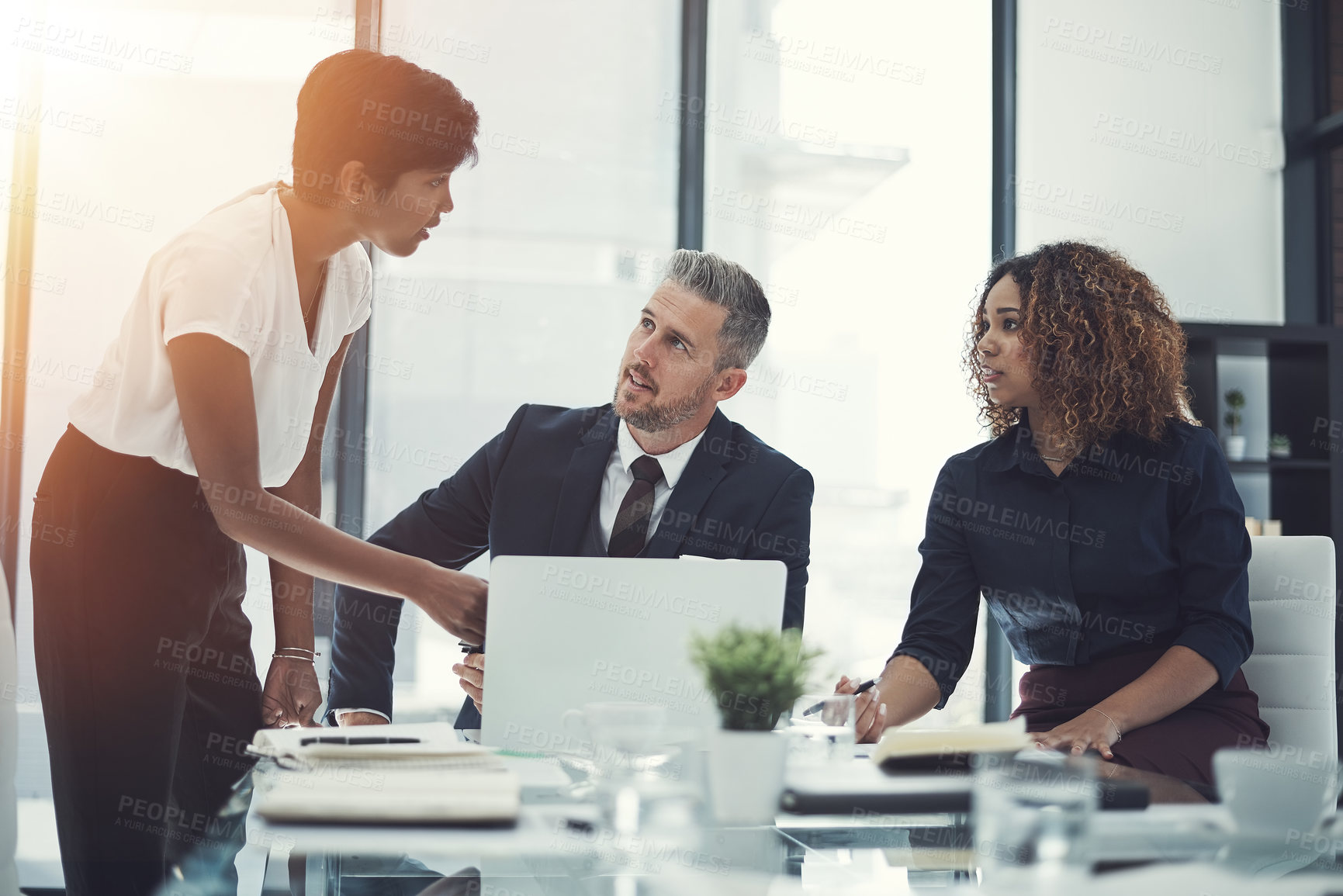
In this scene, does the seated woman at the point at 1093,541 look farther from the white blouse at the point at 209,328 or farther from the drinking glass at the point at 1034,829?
the white blouse at the point at 209,328

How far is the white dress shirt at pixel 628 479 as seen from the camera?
2.09 meters

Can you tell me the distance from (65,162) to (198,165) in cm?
40

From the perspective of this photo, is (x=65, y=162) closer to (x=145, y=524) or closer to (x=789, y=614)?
(x=145, y=524)

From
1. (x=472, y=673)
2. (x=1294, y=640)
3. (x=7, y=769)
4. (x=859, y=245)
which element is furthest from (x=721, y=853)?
(x=859, y=245)

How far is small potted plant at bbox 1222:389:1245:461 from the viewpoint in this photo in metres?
3.82

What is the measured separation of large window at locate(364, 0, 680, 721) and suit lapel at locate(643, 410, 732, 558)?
178 cm

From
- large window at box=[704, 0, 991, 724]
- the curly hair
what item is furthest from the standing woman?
large window at box=[704, 0, 991, 724]

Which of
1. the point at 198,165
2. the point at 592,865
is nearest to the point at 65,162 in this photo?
the point at 198,165

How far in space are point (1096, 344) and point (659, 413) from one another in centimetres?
91

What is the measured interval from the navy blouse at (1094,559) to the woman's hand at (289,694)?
1.10 metres

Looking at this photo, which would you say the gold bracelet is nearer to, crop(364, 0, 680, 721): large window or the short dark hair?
the short dark hair

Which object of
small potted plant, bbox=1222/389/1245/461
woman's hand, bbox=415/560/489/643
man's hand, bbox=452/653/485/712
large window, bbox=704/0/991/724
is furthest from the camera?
large window, bbox=704/0/991/724

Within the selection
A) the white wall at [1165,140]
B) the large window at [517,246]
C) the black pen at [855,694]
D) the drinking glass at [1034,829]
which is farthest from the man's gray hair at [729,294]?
the white wall at [1165,140]

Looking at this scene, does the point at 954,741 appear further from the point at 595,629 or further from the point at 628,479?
the point at 628,479
